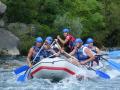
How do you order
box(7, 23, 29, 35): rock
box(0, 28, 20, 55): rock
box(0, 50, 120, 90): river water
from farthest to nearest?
box(7, 23, 29, 35): rock
box(0, 28, 20, 55): rock
box(0, 50, 120, 90): river water

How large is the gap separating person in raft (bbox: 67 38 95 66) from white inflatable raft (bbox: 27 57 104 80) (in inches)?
37.0

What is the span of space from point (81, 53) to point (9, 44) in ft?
46.3

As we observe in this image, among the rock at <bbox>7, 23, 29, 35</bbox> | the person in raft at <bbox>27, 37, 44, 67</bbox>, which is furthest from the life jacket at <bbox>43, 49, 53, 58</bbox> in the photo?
the rock at <bbox>7, 23, 29, 35</bbox>

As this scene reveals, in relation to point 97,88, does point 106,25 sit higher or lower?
higher

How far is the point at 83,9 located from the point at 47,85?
3008 cm

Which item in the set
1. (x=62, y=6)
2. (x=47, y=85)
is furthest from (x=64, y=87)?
(x=62, y=6)

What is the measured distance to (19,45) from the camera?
33344mm

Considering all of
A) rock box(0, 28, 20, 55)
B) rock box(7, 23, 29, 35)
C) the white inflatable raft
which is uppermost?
rock box(7, 23, 29, 35)

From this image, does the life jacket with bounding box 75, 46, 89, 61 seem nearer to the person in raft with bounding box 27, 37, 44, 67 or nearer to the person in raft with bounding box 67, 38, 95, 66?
the person in raft with bounding box 67, 38, 95, 66

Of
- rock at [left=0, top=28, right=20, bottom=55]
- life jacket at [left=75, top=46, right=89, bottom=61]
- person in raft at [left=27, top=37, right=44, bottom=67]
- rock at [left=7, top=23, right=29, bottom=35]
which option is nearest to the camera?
person in raft at [left=27, top=37, right=44, bottom=67]

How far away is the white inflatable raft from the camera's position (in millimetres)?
17641

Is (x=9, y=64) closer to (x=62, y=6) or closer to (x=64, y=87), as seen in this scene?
(x=64, y=87)

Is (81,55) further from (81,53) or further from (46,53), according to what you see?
(46,53)

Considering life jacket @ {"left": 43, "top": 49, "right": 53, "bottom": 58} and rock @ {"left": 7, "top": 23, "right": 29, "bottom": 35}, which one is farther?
rock @ {"left": 7, "top": 23, "right": 29, "bottom": 35}
